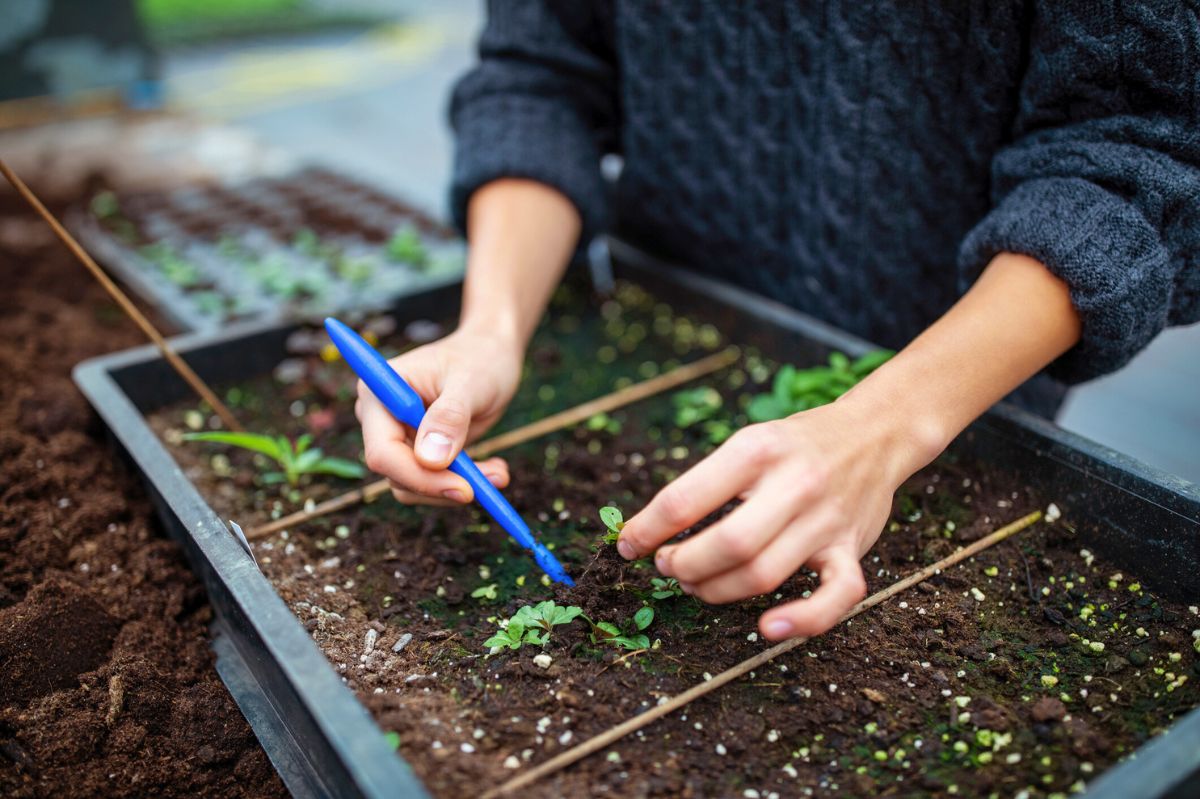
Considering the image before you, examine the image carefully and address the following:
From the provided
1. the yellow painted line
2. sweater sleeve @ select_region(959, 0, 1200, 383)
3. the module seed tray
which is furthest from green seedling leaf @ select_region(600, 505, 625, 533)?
the yellow painted line

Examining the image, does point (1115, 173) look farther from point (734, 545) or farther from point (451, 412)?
point (451, 412)

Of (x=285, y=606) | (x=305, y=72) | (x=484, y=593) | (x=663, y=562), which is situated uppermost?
(x=663, y=562)

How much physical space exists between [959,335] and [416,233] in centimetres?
174

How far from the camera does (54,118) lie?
10.9ft

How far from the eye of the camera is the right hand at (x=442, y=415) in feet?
3.50

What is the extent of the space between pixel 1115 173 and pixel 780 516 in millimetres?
628

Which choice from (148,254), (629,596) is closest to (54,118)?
(148,254)

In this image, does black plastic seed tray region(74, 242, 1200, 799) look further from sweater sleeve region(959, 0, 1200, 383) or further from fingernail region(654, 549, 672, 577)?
fingernail region(654, 549, 672, 577)

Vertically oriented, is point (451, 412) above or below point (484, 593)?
above

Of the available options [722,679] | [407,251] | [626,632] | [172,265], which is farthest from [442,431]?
[172,265]

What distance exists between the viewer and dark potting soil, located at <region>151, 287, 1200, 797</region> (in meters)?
0.89

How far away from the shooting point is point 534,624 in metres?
1.04

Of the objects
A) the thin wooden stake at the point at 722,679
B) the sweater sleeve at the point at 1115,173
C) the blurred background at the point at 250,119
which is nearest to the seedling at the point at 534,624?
the thin wooden stake at the point at 722,679

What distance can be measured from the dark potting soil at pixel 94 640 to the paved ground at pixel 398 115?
1.48 meters
